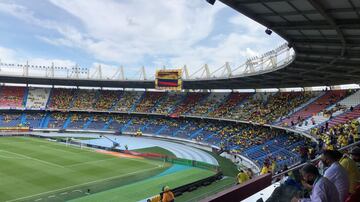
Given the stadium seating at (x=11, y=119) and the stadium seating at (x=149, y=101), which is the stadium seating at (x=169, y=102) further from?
the stadium seating at (x=11, y=119)

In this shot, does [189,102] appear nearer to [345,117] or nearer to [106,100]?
[106,100]

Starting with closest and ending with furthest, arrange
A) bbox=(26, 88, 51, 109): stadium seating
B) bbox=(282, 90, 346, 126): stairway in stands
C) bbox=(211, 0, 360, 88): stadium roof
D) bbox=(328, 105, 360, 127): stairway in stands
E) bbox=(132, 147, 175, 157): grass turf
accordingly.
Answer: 1. bbox=(211, 0, 360, 88): stadium roof
2. bbox=(328, 105, 360, 127): stairway in stands
3. bbox=(282, 90, 346, 126): stairway in stands
4. bbox=(132, 147, 175, 157): grass turf
5. bbox=(26, 88, 51, 109): stadium seating

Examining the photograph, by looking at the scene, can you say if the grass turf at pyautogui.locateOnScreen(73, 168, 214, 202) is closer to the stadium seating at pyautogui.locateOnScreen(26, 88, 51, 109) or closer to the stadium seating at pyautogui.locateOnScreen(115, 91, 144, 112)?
the stadium seating at pyautogui.locateOnScreen(115, 91, 144, 112)

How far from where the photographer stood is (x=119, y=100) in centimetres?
6894

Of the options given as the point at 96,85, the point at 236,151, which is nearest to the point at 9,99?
the point at 96,85

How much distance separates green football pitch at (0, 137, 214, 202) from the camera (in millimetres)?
23805

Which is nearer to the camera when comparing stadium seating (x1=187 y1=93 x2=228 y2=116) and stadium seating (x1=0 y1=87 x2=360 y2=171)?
stadium seating (x1=0 y1=87 x2=360 y2=171)

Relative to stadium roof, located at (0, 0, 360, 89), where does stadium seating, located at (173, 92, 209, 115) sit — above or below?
below

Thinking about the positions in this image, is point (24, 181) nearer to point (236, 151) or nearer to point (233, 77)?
point (236, 151)

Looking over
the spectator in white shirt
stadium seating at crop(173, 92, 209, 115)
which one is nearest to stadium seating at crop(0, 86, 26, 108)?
stadium seating at crop(173, 92, 209, 115)

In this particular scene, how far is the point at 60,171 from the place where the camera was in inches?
1197

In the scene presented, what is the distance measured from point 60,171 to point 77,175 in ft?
7.79

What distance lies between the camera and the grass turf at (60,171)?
24203mm

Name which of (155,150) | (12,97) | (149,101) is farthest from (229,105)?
(12,97)
